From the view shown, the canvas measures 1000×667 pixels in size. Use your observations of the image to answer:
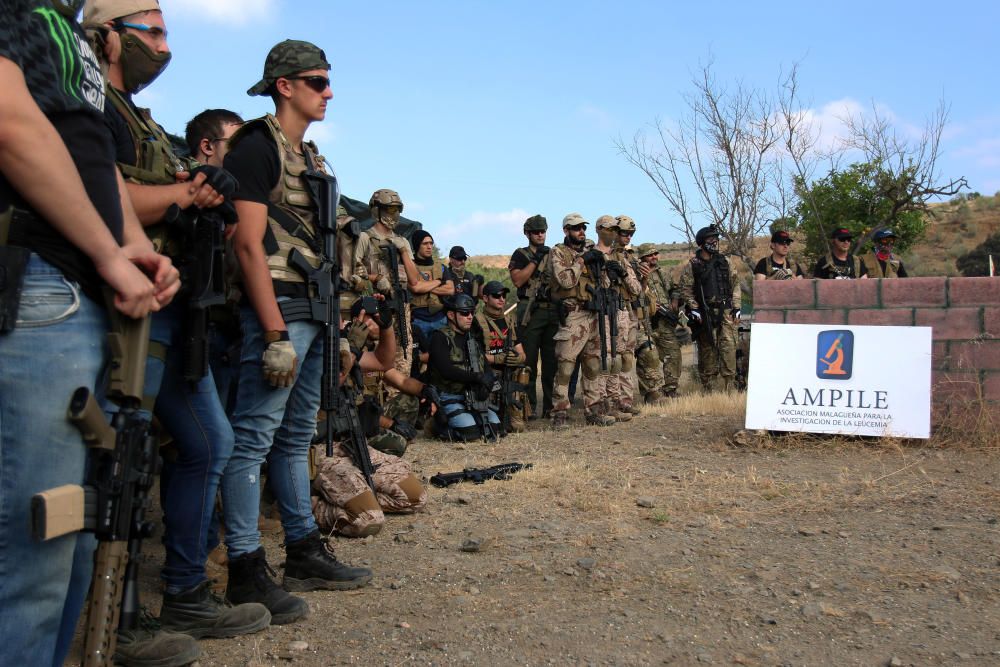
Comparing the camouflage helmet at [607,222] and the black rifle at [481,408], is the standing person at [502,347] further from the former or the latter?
the camouflage helmet at [607,222]

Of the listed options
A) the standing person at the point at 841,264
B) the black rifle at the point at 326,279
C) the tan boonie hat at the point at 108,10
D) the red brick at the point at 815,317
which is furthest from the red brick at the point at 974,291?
the tan boonie hat at the point at 108,10

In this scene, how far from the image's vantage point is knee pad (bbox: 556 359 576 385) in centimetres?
908

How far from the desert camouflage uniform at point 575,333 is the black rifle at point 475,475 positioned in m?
2.80

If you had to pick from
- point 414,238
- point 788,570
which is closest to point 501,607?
point 788,570

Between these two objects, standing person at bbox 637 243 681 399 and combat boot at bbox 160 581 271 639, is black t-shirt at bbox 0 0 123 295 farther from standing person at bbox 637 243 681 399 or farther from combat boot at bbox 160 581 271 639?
standing person at bbox 637 243 681 399

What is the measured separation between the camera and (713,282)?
431 inches

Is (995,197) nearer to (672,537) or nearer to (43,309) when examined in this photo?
(672,537)

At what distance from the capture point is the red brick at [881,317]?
725cm

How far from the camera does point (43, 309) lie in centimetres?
190

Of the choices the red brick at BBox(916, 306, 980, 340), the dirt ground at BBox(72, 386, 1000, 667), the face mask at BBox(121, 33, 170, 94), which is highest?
the face mask at BBox(121, 33, 170, 94)

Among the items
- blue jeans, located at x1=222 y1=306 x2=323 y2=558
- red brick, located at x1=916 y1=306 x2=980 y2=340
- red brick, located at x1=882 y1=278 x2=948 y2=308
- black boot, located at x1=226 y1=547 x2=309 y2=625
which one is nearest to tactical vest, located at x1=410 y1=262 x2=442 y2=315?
red brick, located at x1=882 y1=278 x2=948 y2=308

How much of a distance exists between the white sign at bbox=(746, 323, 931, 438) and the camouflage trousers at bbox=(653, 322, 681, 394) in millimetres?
3791

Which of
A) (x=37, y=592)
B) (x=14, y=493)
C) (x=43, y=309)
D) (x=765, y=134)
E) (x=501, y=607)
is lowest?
(x=501, y=607)

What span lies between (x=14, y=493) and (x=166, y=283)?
1.91 ft
